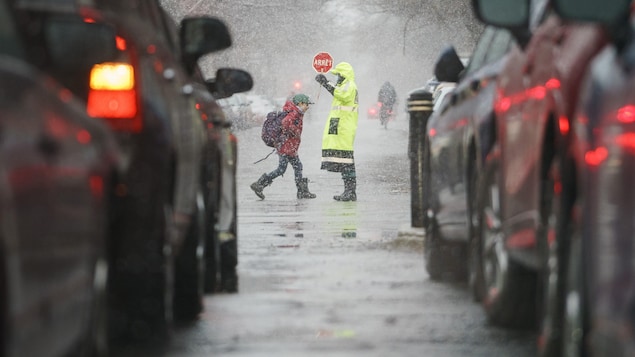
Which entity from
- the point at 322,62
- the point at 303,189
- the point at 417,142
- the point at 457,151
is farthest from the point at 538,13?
the point at 322,62

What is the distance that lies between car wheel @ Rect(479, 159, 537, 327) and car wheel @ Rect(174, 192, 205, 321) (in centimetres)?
138

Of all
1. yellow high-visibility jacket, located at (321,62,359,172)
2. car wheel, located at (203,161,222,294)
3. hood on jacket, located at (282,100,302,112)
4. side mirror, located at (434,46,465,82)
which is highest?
hood on jacket, located at (282,100,302,112)

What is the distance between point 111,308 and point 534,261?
1.75 m

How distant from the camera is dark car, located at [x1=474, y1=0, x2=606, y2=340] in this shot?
5609mm

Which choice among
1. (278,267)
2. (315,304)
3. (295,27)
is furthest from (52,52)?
(295,27)

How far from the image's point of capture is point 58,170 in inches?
171

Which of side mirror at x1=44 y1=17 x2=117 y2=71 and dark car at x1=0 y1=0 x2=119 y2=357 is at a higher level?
side mirror at x1=44 y1=17 x2=117 y2=71

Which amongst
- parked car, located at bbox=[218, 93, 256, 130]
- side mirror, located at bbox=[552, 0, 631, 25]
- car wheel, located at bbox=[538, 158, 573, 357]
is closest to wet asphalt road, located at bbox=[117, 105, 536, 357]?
car wheel, located at bbox=[538, 158, 573, 357]

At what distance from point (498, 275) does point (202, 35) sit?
198cm

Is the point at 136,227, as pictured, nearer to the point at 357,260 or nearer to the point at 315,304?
the point at 315,304

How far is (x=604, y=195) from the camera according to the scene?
14.4 ft

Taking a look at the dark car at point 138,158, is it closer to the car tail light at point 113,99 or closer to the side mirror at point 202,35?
the car tail light at point 113,99

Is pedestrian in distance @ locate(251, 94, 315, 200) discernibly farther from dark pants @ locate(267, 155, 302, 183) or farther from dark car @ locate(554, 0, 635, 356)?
dark car @ locate(554, 0, 635, 356)

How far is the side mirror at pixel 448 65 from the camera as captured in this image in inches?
365
